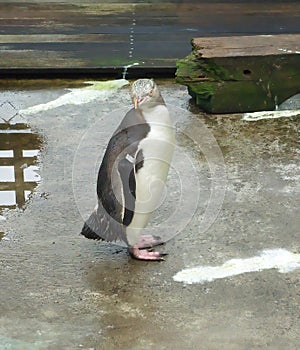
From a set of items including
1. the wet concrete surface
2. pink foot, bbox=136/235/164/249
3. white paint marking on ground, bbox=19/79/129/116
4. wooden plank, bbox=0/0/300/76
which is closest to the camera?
the wet concrete surface

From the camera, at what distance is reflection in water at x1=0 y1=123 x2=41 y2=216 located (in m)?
4.56

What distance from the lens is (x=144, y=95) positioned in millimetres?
3619

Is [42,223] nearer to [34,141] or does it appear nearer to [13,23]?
[34,141]

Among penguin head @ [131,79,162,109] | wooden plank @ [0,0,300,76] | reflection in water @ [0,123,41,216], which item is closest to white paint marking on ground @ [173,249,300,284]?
penguin head @ [131,79,162,109]

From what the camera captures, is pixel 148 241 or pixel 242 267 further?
pixel 148 241

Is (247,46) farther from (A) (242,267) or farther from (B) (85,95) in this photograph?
(A) (242,267)

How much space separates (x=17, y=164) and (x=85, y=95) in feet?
4.41

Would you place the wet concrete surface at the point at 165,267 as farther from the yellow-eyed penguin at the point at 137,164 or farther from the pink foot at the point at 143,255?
the yellow-eyed penguin at the point at 137,164

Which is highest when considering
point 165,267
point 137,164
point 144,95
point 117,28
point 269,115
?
point 144,95

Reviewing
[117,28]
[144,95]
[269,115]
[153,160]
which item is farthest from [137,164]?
[117,28]

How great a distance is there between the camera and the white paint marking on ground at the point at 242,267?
12.3 ft

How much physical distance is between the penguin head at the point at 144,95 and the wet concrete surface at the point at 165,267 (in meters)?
0.76

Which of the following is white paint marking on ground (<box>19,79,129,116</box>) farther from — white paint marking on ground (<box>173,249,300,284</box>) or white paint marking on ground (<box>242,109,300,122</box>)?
white paint marking on ground (<box>173,249,300,284</box>)

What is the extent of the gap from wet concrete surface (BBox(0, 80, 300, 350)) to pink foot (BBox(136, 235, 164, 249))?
0.05 meters
